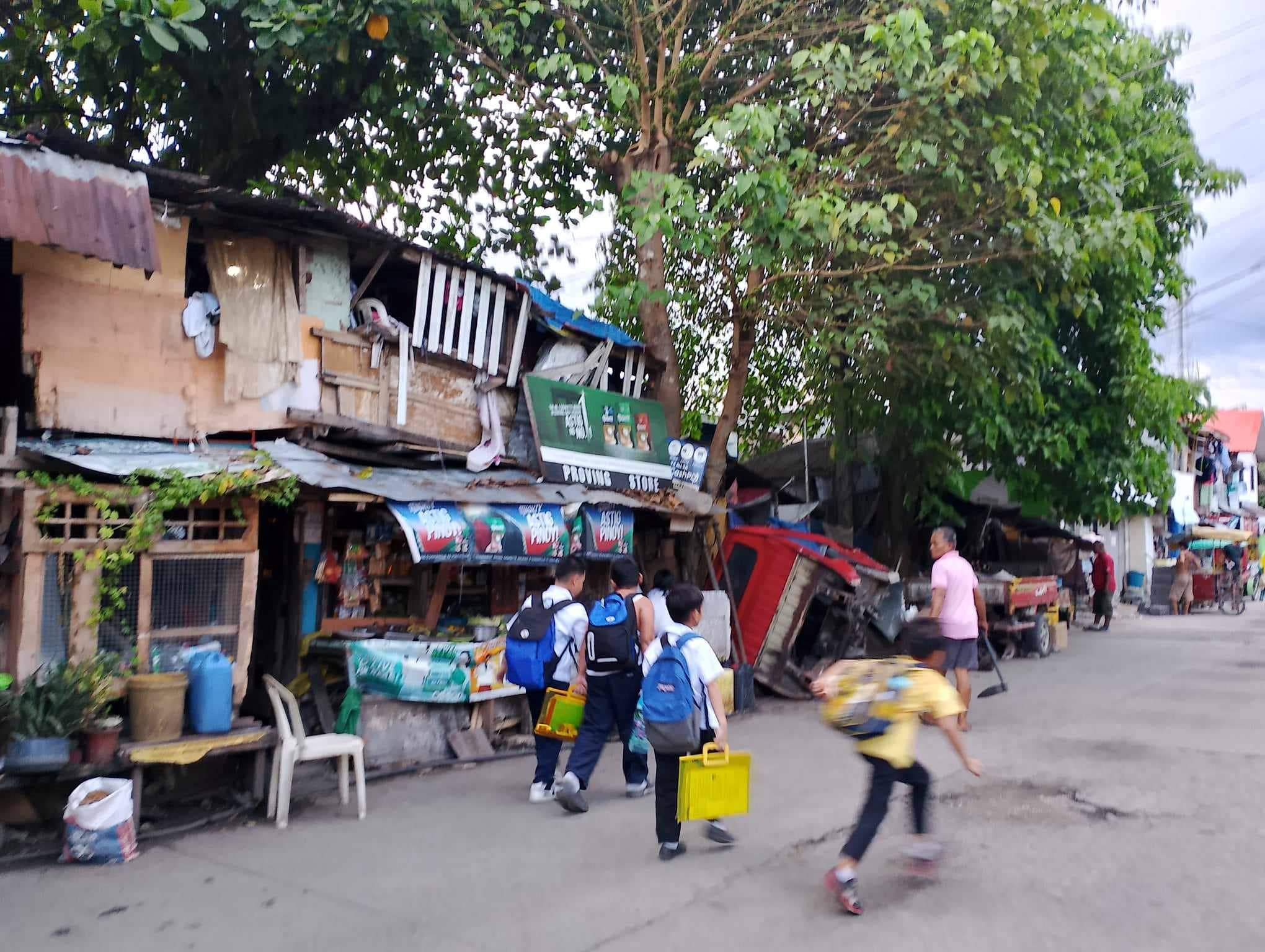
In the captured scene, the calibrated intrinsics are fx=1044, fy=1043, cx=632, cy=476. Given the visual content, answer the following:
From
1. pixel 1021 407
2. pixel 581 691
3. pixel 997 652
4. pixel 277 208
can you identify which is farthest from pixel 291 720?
pixel 997 652

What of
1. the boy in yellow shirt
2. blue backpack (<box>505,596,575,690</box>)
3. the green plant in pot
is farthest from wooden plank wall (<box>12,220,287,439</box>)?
the boy in yellow shirt

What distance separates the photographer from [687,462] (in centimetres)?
1250

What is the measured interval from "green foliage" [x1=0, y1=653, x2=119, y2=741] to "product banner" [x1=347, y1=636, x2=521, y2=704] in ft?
7.64

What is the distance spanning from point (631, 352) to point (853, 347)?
2600mm

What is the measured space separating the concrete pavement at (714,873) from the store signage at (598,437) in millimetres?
3353

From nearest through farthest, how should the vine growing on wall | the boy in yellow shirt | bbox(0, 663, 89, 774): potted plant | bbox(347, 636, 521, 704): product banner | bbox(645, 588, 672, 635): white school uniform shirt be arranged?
the boy in yellow shirt → bbox(0, 663, 89, 774): potted plant → the vine growing on wall → bbox(645, 588, 672, 635): white school uniform shirt → bbox(347, 636, 521, 704): product banner

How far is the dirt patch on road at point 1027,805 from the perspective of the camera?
6559 mm

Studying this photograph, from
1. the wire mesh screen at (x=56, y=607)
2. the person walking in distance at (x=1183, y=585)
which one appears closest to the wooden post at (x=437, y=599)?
the wire mesh screen at (x=56, y=607)

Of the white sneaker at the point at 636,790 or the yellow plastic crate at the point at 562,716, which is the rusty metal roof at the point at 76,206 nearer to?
the yellow plastic crate at the point at 562,716

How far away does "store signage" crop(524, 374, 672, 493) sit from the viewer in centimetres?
1064

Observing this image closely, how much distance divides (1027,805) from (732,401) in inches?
247

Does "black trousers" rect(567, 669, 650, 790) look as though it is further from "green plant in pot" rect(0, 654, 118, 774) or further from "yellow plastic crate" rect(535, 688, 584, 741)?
"green plant in pot" rect(0, 654, 118, 774)

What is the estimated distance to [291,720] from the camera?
277 inches

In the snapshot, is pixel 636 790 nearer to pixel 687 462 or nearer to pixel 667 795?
pixel 667 795
